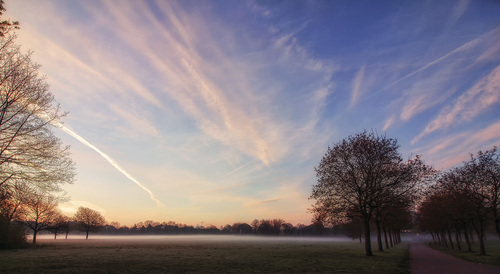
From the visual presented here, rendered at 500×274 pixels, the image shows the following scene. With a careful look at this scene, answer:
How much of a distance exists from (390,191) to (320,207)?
10.9 metres

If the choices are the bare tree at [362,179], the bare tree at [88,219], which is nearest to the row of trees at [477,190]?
the bare tree at [362,179]

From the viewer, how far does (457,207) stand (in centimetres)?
4253

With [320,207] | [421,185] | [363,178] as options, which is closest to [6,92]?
[320,207]

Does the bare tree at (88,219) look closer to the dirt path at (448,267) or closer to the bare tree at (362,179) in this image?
the bare tree at (362,179)

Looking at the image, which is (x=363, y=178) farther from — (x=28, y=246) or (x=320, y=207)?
(x=28, y=246)

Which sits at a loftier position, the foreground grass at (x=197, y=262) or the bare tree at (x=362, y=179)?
the bare tree at (x=362, y=179)

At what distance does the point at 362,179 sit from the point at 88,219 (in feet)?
434

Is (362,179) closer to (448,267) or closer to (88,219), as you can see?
(448,267)

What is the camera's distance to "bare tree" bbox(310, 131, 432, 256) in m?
39.7

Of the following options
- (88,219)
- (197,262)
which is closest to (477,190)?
(197,262)

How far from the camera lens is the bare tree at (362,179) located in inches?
1564

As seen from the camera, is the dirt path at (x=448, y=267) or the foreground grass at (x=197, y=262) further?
the dirt path at (x=448, y=267)

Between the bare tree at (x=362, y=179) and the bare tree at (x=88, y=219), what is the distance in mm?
124950

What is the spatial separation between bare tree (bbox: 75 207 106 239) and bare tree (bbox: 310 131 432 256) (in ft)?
410
